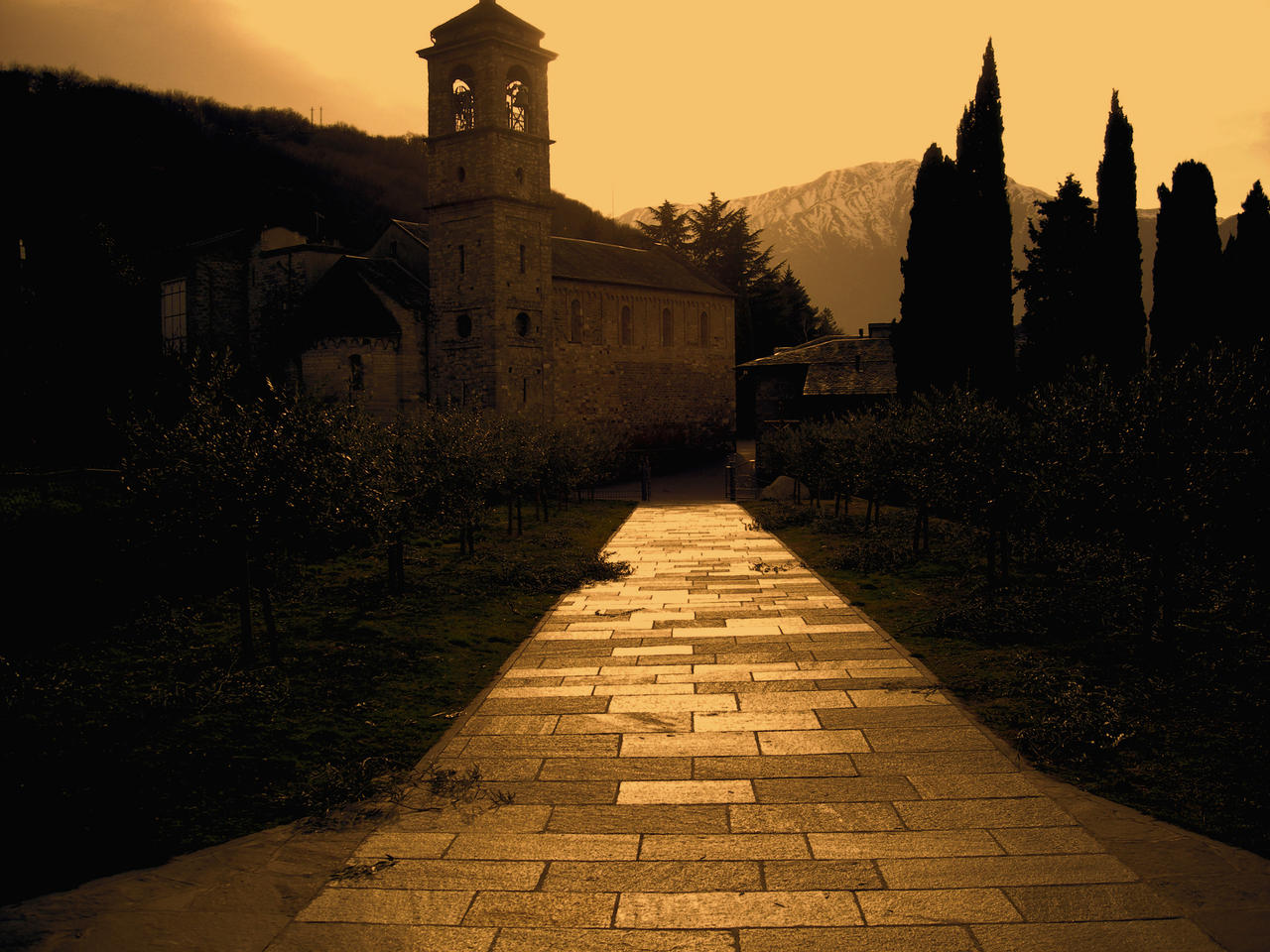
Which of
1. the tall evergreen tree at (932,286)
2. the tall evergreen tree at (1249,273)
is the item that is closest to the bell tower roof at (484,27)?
the tall evergreen tree at (932,286)

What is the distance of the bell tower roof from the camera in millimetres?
32531

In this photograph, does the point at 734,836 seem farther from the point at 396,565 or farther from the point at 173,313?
the point at 173,313

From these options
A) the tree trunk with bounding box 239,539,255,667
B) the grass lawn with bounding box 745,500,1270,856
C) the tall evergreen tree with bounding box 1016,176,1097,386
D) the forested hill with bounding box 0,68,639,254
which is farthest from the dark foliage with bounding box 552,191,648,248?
the tree trunk with bounding box 239,539,255,667

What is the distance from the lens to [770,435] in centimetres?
3422

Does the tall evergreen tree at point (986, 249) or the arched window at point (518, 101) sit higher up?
the arched window at point (518, 101)

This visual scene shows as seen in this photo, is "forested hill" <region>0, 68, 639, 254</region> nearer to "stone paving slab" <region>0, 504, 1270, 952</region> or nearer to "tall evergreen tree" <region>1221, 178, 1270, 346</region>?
"stone paving slab" <region>0, 504, 1270, 952</region>

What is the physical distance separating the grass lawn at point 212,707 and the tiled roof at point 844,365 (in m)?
24.2

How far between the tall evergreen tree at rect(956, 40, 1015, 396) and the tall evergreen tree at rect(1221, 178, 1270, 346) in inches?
233

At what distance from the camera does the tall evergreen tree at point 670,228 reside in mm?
70438

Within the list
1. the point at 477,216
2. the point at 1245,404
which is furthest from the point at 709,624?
the point at 477,216

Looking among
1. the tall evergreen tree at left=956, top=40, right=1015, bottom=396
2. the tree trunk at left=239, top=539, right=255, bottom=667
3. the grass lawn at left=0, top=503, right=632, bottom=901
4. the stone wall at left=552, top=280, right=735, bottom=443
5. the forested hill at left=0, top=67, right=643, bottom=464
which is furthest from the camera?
the stone wall at left=552, top=280, right=735, bottom=443

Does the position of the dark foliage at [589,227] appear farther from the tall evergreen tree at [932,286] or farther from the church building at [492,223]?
the tall evergreen tree at [932,286]

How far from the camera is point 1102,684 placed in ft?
28.4

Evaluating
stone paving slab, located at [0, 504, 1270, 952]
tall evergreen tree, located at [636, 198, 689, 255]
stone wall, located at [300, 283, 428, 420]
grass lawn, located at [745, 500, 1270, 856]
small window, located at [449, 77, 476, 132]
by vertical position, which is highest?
tall evergreen tree, located at [636, 198, 689, 255]
